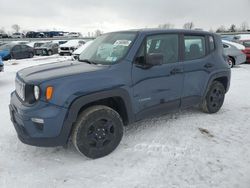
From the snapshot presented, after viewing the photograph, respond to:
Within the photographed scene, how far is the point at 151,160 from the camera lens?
3520 millimetres

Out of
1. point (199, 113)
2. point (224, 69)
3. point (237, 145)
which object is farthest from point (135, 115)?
point (224, 69)

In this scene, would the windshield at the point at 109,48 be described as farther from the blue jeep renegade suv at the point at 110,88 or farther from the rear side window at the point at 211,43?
the rear side window at the point at 211,43

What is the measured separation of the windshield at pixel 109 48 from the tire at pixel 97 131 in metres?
0.80

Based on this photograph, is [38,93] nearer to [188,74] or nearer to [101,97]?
[101,97]

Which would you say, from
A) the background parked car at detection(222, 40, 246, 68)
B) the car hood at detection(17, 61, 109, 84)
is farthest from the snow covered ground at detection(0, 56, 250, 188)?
the background parked car at detection(222, 40, 246, 68)

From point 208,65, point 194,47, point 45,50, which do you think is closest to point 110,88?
point 194,47

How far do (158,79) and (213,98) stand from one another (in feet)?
5.99

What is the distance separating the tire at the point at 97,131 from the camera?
3396mm

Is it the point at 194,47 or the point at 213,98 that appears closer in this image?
the point at 194,47

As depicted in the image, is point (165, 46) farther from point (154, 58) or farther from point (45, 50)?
point (45, 50)

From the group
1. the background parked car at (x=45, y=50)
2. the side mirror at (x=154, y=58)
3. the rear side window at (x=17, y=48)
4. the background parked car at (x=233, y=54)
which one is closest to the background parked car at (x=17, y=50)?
the rear side window at (x=17, y=48)

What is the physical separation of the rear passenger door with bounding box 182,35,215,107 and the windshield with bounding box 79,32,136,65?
44.5 inches

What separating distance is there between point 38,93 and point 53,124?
434 millimetres

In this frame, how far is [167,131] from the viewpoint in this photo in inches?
176
